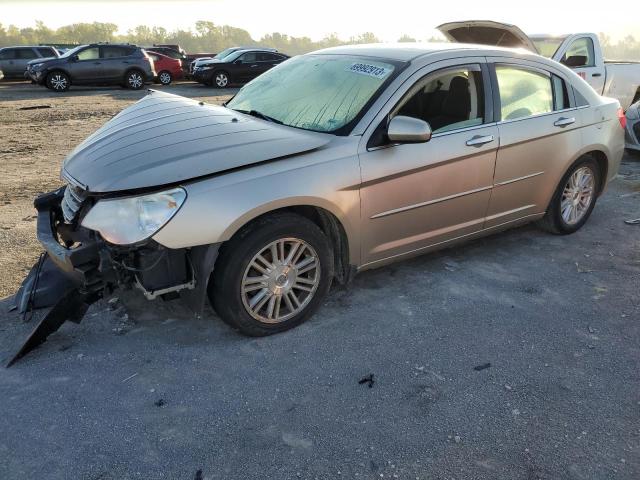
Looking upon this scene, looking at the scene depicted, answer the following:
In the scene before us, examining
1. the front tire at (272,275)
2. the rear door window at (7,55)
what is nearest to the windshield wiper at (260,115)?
the front tire at (272,275)

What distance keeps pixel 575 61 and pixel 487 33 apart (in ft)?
6.75

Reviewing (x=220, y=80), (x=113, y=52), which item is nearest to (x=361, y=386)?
(x=113, y=52)

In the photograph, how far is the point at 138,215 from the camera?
2.82m

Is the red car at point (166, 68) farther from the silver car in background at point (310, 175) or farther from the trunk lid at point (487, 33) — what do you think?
the silver car in background at point (310, 175)

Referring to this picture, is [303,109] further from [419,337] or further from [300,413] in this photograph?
[300,413]

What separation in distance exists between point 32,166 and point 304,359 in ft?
19.3

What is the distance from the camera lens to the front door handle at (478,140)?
151 inches

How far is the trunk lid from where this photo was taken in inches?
301

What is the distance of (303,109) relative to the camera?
3754mm

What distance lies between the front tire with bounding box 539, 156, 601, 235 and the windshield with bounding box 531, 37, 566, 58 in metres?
4.58

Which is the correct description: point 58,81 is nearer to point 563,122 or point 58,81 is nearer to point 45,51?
point 45,51

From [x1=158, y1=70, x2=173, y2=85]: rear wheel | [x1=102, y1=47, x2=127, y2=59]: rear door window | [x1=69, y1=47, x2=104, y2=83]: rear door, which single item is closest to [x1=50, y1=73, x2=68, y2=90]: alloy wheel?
[x1=69, y1=47, x2=104, y2=83]: rear door

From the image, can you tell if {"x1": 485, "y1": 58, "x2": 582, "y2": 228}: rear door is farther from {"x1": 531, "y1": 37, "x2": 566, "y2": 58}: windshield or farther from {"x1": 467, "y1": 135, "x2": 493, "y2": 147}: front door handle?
{"x1": 531, "y1": 37, "x2": 566, "y2": 58}: windshield

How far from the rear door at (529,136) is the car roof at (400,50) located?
0.20 m
